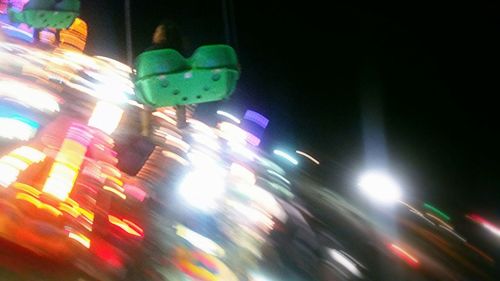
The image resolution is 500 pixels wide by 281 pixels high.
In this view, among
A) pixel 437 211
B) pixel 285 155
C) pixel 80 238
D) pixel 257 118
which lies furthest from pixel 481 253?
pixel 80 238

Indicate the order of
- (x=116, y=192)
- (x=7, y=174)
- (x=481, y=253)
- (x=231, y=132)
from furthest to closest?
1. (x=231, y=132)
2. (x=481, y=253)
3. (x=116, y=192)
4. (x=7, y=174)

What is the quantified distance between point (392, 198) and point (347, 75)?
1481 millimetres

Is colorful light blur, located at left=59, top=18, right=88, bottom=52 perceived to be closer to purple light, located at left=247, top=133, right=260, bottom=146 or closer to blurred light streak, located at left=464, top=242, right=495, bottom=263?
purple light, located at left=247, top=133, right=260, bottom=146

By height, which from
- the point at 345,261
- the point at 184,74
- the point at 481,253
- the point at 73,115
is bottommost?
the point at 184,74

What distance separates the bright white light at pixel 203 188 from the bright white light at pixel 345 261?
1339 millimetres

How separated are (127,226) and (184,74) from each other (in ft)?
11.2

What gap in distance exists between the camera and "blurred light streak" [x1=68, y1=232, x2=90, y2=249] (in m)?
5.30

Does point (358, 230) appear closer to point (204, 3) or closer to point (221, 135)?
point (221, 135)

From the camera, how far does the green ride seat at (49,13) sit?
14.3 feet

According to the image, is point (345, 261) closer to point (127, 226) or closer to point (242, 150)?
point (242, 150)

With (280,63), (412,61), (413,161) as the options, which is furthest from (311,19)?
(413,161)

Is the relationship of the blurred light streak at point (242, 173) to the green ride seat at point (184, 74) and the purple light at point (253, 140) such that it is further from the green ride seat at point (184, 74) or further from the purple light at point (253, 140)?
the green ride seat at point (184, 74)

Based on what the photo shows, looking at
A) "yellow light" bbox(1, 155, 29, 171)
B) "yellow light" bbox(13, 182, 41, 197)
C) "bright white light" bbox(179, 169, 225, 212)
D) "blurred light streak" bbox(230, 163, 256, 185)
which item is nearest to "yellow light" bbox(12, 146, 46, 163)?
"yellow light" bbox(1, 155, 29, 171)

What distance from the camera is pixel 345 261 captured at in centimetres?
820
